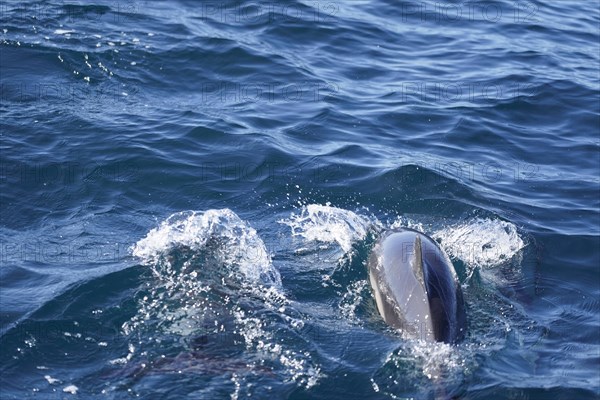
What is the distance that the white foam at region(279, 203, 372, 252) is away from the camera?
11516 millimetres

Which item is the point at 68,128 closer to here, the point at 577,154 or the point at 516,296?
the point at 516,296

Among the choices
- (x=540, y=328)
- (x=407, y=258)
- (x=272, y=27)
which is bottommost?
(x=540, y=328)

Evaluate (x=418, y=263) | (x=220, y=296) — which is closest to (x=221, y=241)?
(x=220, y=296)

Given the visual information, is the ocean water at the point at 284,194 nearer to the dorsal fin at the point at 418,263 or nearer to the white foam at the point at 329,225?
the white foam at the point at 329,225

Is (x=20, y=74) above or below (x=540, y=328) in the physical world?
above

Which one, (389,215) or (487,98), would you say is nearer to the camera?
(389,215)

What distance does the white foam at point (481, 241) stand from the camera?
11438 millimetres

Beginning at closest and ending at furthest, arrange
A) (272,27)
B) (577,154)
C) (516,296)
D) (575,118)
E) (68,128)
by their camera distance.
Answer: (516,296) < (68,128) < (577,154) < (575,118) < (272,27)

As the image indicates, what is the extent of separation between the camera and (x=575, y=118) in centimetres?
1608

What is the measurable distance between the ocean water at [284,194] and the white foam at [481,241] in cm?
4

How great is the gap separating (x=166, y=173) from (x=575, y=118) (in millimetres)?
7690

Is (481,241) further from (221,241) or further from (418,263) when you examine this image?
(221,241)

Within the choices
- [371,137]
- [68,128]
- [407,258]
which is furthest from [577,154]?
[68,128]

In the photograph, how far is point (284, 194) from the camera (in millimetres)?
12742
